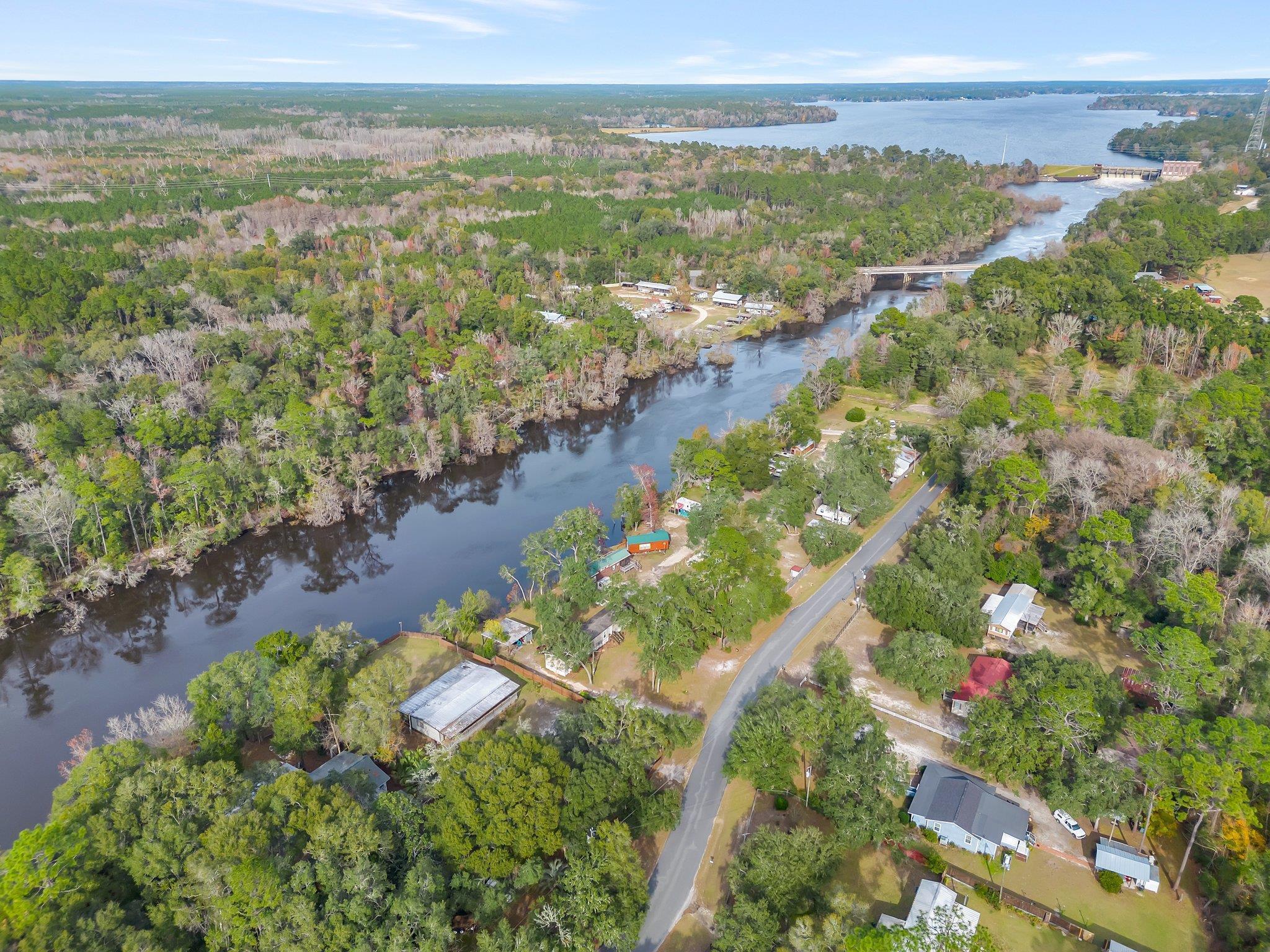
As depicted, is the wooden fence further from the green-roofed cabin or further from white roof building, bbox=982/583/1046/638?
the green-roofed cabin

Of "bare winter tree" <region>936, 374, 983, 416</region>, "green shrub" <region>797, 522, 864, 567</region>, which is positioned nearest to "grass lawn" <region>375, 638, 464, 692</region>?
"green shrub" <region>797, 522, 864, 567</region>

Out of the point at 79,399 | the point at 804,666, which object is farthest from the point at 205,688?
the point at 79,399

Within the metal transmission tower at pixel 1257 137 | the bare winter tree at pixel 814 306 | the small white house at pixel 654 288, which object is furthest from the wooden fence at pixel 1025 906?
the metal transmission tower at pixel 1257 137

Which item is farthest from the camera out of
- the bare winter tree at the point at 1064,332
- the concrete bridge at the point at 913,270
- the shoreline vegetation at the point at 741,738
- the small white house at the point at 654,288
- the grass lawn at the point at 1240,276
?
the concrete bridge at the point at 913,270

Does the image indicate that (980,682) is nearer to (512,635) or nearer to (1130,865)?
(1130,865)

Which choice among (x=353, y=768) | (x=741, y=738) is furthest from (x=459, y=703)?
(x=741, y=738)

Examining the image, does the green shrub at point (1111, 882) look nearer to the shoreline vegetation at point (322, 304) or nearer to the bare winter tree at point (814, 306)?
the shoreline vegetation at point (322, 304)
